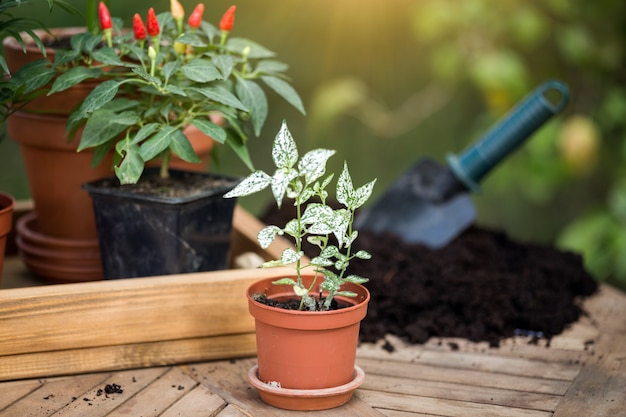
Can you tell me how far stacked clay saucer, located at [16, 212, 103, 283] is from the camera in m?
1.86

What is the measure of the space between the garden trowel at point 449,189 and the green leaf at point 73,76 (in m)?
0.91

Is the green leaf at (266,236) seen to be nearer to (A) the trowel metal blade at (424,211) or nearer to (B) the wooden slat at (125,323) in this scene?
(B) the wooden slat at (125,323)

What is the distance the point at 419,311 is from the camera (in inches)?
72.3

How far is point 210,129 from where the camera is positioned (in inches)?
60.6

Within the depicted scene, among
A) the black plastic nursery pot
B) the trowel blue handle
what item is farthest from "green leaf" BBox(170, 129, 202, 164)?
the trowel blue handle

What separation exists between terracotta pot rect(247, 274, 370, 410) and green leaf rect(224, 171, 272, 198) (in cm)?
19

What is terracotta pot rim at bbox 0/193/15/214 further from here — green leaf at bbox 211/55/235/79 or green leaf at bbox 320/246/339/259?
green leaf at bbox 320/246/339/259

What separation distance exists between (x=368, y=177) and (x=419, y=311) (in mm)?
1811

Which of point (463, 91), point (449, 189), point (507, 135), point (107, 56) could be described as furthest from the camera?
point (463, 91)

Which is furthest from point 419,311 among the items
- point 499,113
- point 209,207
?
point 499,113

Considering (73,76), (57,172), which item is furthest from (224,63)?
(57,172)

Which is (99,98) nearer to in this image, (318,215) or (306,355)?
(318,215)

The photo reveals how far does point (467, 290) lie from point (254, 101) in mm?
646

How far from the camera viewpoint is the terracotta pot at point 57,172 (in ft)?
5.90
